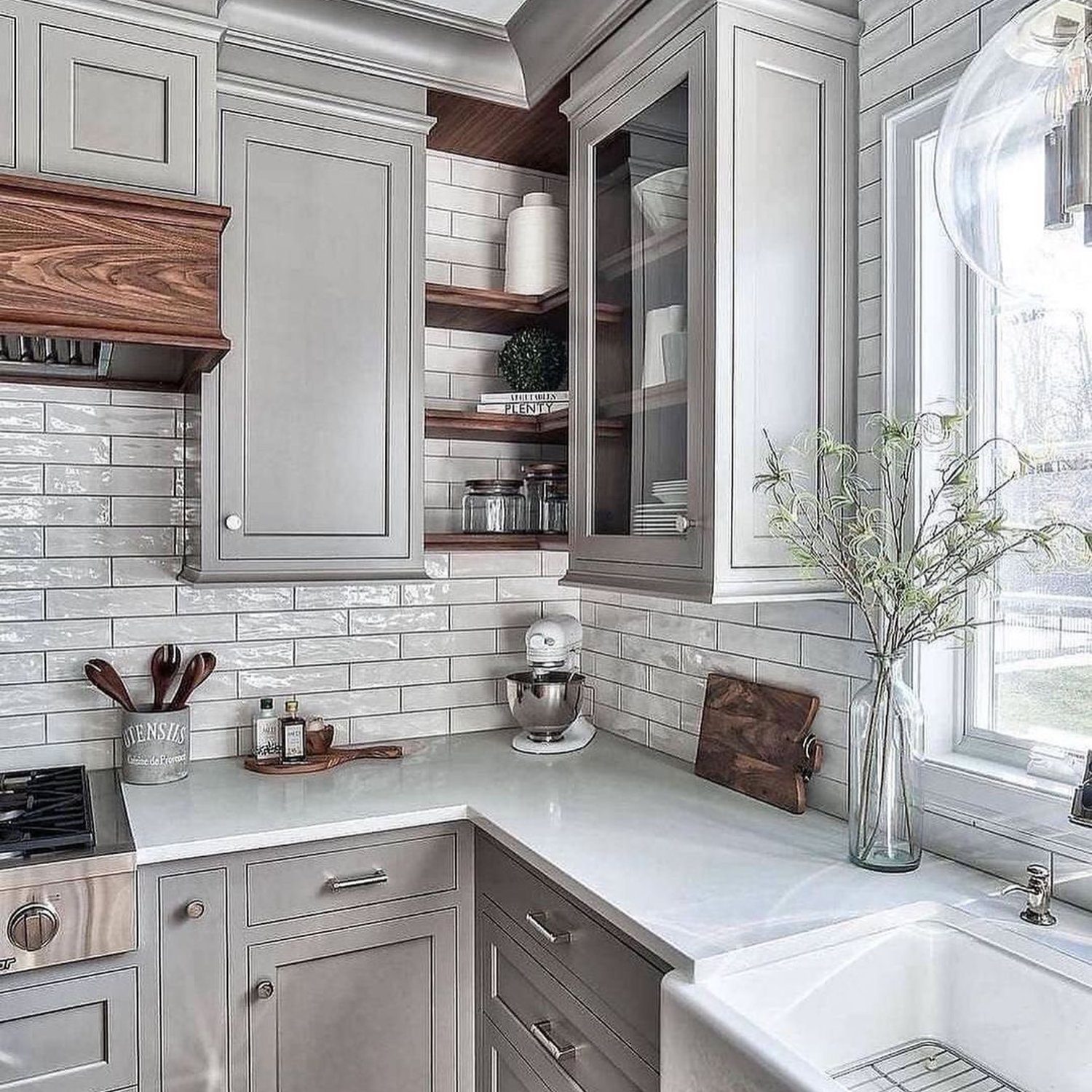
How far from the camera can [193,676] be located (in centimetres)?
226

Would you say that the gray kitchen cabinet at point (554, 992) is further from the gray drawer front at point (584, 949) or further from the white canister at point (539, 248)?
the white canister at point (539, 248)

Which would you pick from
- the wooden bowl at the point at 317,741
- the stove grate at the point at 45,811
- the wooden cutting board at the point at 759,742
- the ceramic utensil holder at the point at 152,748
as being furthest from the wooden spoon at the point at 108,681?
the wooden cutting board at the point at 759,742

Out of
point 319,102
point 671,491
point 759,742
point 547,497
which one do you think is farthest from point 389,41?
point 759,742

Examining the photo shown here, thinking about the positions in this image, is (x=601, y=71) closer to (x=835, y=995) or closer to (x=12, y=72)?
(x=12, y=72)

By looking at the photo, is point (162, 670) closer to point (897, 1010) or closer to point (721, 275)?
point (721, 275)

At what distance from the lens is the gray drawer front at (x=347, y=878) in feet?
6.06

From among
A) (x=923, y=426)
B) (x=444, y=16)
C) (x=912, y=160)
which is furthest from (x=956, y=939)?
(x=444, y=16)

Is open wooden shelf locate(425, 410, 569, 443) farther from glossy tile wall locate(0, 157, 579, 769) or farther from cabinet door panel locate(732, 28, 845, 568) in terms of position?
cabinet door panel locate(732, 28, 845, 568)

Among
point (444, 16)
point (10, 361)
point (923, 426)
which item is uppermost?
point (444, 16)

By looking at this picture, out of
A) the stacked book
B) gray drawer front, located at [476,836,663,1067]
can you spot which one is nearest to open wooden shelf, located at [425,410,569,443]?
the stacked book

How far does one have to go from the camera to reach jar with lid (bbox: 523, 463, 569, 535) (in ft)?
8.15

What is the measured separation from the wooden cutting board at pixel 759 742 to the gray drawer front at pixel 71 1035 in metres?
1.19

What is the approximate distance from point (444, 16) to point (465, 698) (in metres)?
1.63

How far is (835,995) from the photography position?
4.47ft
